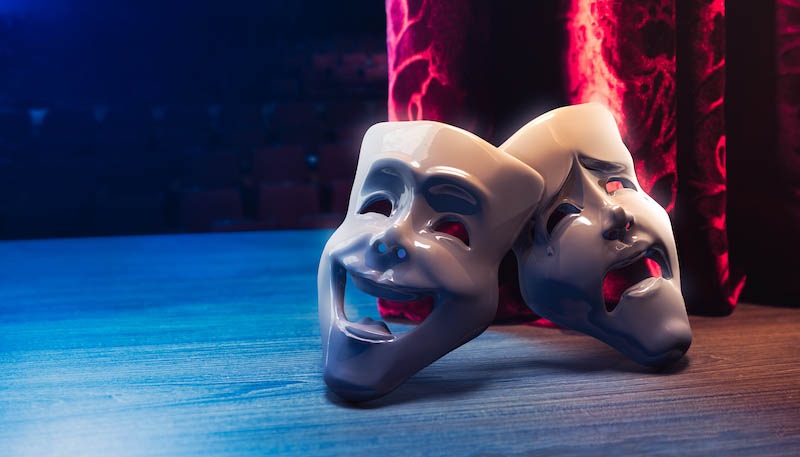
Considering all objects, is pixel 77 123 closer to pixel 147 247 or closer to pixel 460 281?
pixel 147 247

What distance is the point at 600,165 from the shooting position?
2.73ft

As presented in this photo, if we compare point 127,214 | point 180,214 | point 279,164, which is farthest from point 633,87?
point 127,214

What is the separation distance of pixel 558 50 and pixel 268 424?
78 cm

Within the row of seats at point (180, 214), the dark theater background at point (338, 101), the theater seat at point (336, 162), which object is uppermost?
the dark theater background at point (338, 101)

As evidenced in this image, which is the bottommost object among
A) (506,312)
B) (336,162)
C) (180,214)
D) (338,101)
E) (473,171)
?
(180,214)

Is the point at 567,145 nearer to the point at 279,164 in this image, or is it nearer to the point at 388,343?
the point at 388,343

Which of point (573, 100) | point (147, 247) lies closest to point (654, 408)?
point (573, 100)

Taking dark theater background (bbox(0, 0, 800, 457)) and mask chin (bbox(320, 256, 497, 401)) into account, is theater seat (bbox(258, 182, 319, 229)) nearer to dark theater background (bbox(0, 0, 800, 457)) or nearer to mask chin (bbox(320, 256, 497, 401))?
dark theater background (bbox(0, 0, 800, 457))

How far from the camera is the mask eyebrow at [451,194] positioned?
0.72 m

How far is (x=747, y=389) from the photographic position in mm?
716

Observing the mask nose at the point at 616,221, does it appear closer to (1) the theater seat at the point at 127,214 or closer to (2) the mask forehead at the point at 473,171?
(2) the mask forehead at the point at 473,171

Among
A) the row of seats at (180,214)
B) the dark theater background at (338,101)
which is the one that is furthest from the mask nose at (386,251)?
the row of seats at (180,214)

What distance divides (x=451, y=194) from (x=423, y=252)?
0.30 feet

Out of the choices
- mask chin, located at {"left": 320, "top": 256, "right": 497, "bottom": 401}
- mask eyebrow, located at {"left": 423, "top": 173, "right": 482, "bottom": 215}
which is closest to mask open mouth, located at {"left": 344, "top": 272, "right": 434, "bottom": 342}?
mask chin, located at {"left": 320, "top": 256, "right": 497, "bottom": 401}
